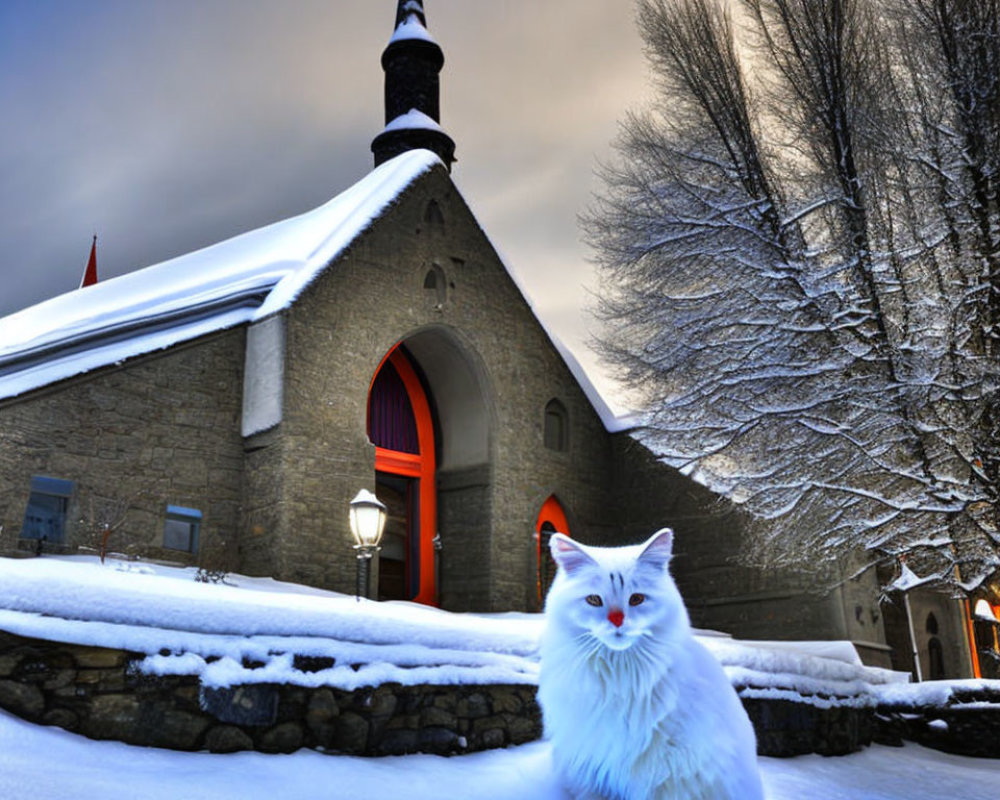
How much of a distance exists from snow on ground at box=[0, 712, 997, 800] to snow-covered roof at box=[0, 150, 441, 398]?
9277 mm

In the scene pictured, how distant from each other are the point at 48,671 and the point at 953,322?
9038mm

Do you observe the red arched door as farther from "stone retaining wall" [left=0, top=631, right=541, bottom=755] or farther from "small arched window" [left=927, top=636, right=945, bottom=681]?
"small arched window" [left=927, top=636, right=945, bottom=681]

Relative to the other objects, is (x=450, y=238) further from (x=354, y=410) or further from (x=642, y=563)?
(x=642, y=563)

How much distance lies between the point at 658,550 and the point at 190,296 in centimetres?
1424

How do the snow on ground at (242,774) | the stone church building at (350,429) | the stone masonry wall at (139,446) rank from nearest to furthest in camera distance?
the snow on ground at (242,774) → the stone masonry wall at (139,446) → the stone church building at (350,429)

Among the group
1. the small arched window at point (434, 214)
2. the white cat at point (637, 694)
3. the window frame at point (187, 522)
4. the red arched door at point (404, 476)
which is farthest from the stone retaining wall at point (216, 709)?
the small arched window at point (434, 214)

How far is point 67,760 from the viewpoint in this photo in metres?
4.51

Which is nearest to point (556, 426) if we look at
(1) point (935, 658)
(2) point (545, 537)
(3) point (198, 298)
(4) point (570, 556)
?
(2) point (545, 537)

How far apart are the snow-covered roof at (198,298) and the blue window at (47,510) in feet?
4.30

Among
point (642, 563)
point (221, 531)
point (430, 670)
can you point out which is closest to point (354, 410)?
point (221, 531)

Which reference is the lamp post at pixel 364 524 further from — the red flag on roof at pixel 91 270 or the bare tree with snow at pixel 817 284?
the red flag on roof at pixel 91 270

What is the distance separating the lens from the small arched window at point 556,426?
63.9ft

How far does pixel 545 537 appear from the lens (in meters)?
18.9

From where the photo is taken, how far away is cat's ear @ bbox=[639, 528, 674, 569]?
13.5 feet
